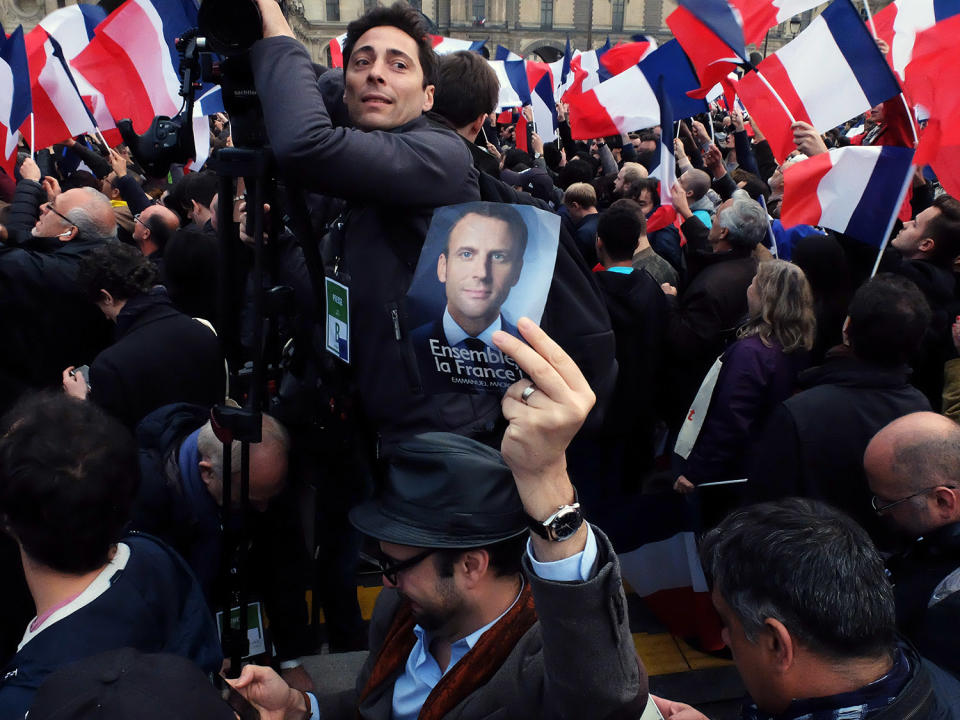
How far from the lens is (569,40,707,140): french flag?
232 inches

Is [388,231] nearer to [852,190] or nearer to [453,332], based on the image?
[453,332]

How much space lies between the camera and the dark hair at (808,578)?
1.48 m

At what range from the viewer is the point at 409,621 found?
1.83 meters

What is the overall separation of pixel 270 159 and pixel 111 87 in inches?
189

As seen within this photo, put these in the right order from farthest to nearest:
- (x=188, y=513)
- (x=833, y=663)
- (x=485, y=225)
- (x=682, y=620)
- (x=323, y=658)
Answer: (x=682, y=620) → (x=323, y=658) → (x=188, y=513) → (x=833, y=663) → (x=485, y=225)

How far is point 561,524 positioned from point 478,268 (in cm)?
46

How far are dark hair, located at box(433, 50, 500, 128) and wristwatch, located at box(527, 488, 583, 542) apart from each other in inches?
79.7

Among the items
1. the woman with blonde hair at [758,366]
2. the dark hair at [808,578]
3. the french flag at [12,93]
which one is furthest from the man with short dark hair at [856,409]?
the french flag at [12,93]

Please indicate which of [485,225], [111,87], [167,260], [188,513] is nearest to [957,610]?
[485,225]

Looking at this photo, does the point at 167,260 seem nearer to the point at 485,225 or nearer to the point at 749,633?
the point at 485,225

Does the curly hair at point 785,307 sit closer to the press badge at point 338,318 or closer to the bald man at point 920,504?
the bald man at point 920,504

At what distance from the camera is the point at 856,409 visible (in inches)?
111

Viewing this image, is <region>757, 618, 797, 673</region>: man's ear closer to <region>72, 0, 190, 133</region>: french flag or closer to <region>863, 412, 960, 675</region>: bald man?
<region>863, 412, 960, 675</region>: bald man

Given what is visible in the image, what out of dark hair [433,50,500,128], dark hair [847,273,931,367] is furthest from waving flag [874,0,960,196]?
dark hair [433,50,500,128]
